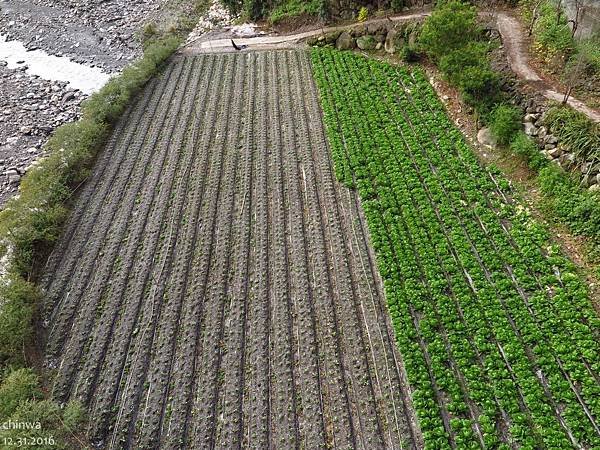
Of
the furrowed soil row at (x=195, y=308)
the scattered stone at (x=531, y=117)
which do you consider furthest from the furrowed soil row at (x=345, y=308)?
the scattered stone at (x=531, y=117)

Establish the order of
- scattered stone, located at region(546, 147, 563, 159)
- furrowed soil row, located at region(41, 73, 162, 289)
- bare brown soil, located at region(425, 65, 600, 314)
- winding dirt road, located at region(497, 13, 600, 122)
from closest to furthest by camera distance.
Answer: bare brown soil, located at region(425, 65, 600, 314), furrowed soil row, located at region(41, 73, 162, 289), scattered stone, located at region(546, 147, 563, 159), winding dirt road, located at region(497, 13, 600, 122)

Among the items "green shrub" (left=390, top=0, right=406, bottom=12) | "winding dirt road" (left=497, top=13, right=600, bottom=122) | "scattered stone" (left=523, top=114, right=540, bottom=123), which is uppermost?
"green shrub" (left=390, top=0, right=406, bottom=12)


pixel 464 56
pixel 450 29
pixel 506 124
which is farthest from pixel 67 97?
pixel 506 124

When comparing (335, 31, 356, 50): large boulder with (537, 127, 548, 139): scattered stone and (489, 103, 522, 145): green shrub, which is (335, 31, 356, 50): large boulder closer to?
(489, 103, 522, 145): green shrub

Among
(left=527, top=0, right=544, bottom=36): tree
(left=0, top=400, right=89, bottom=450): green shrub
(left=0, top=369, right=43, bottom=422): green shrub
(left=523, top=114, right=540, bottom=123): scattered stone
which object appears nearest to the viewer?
(left=0, top=400, right=89, bottom=450): green shrub

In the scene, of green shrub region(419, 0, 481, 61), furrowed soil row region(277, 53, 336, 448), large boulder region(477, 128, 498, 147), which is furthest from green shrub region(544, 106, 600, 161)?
furrowed soil row region(277, 53, 336, 448)

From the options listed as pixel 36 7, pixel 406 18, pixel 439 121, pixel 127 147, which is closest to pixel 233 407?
pixel 127 147
